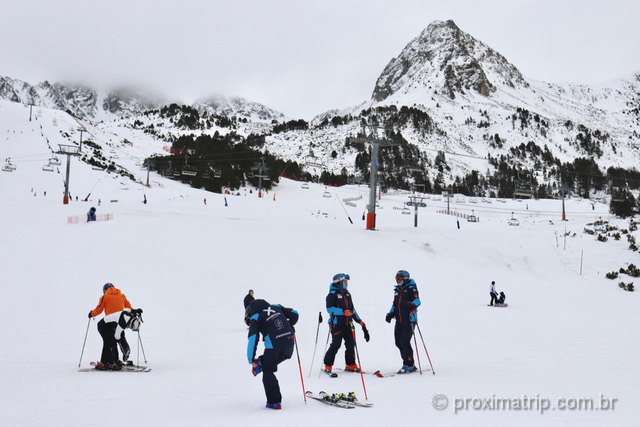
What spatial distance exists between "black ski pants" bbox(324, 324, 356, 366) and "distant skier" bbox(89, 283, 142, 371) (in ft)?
13.3

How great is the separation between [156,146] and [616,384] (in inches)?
4932

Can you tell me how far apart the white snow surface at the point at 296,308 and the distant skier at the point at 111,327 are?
607 millimetres

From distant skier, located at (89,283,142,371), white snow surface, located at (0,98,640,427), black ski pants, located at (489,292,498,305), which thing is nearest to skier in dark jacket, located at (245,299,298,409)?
white snow surface, located at (0,98,640,427)

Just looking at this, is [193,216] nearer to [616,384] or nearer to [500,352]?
[500,352]

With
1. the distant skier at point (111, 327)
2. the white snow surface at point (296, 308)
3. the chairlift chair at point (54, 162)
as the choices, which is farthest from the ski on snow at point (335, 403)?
the chairlift chair at point (54, 162)

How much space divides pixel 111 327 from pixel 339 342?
451 centimetres

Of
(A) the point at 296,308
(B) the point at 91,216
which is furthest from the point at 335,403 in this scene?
(B) the point at 91,216

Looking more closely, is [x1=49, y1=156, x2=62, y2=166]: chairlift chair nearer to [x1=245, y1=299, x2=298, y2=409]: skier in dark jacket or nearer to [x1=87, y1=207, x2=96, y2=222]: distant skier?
[x1=87, y1=207, x2=96, y2=222]: distant skier

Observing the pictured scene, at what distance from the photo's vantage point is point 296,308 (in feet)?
54.2

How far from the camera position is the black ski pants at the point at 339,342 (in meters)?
9.05

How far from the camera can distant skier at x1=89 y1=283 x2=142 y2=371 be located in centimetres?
913

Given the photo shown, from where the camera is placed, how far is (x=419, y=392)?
7.47m

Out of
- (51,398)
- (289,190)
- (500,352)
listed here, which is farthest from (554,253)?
(289,190)

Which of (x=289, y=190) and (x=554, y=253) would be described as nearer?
(x=554, y=253)
